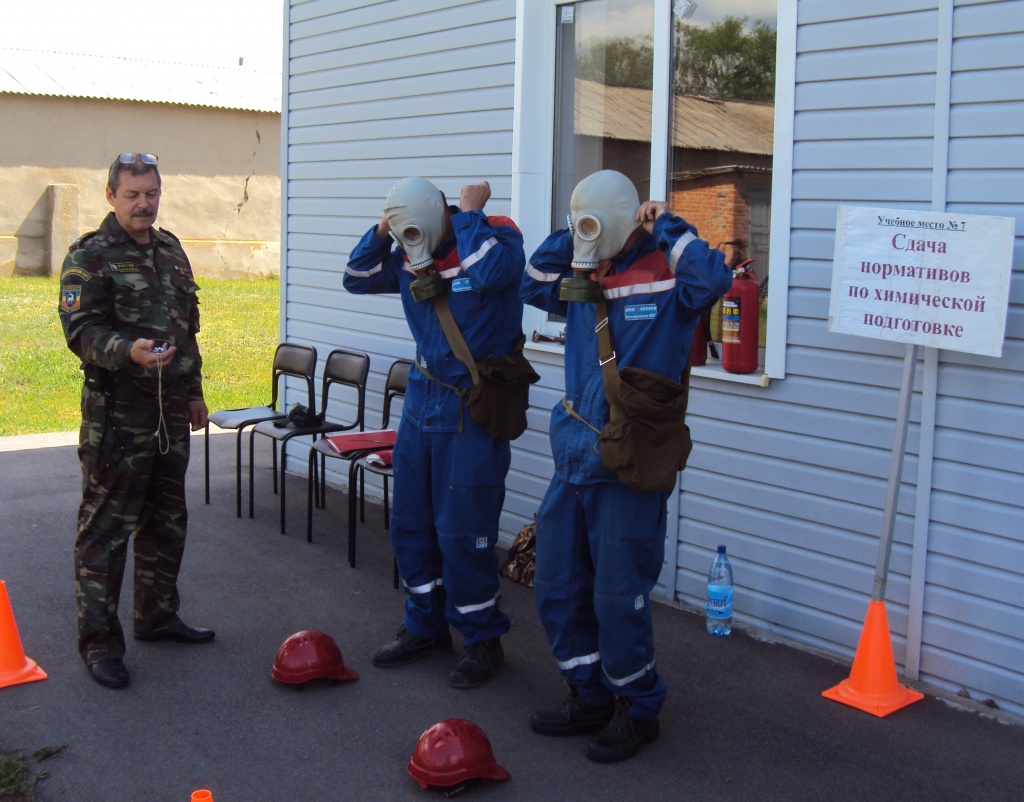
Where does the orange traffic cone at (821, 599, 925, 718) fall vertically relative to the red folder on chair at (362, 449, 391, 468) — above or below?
below

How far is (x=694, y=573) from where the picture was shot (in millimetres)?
5434

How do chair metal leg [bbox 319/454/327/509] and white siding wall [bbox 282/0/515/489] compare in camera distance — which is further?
chair metal leg [bbox 319/454/327/509]

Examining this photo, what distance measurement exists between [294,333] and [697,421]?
13.1 ft

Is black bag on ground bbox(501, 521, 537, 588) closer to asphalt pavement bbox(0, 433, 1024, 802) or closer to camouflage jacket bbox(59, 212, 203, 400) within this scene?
asphalt pavement bbox(0, 433, 1024, 802)

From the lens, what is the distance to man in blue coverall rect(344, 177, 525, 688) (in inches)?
172

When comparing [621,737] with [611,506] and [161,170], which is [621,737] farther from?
[161,170]

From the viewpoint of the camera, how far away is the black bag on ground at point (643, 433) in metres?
3.66

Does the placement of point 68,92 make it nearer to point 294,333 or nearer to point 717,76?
point 294,333

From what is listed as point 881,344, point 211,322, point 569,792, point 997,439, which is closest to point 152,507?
point 569,792

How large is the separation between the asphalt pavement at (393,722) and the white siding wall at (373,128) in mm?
2432

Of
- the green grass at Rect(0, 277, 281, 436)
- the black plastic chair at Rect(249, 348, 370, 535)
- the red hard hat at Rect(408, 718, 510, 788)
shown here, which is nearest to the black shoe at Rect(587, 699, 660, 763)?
the red hard hat at Rect(408, 718, 510, 788)

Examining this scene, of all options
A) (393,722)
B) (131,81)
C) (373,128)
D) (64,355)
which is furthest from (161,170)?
(393,722)

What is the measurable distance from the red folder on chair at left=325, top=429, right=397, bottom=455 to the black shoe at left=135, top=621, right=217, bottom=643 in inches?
53.1

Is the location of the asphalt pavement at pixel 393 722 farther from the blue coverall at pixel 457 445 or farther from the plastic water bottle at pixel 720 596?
the blue coverall at pixel 457 445
